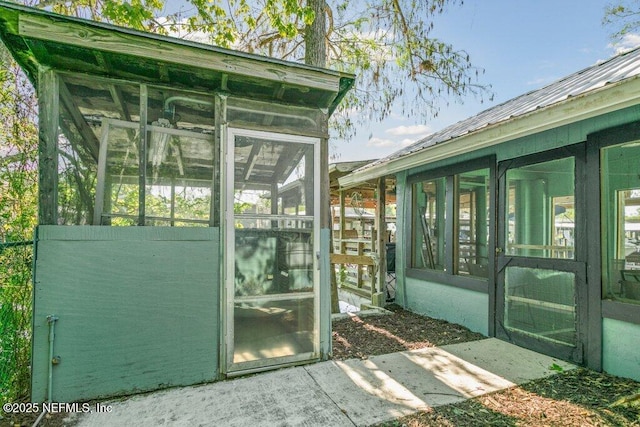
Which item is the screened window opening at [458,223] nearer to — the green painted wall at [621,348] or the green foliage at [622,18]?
the green painted wall at [621,348]

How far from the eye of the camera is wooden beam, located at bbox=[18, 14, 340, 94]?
227cm

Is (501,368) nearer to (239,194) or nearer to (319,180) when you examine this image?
(319,180)

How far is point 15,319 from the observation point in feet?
8.70

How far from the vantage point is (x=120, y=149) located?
2.79 metres

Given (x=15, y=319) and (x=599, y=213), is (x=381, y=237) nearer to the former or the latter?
(x=599, y=213)

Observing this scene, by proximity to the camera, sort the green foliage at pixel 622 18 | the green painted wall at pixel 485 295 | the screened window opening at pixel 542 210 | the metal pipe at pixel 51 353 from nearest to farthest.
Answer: the metal pipe at pixel 51 353, the green painted wall at pixel 485 295, the screened window opening at pixel 542 210, the green foliage at pixel 622 18

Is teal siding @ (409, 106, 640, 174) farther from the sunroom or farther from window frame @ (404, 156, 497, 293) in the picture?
window frame @ (404, 156, 497, 293)

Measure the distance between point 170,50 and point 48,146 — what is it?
3.83 ft

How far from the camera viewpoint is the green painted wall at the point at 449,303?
4301mm

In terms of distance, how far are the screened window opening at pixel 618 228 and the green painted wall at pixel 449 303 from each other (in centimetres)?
137

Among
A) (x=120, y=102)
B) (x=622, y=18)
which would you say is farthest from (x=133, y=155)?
(x=622, y=18)

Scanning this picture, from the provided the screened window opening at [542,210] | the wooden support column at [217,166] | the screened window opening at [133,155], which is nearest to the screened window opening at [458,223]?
the screened window opening at [542,210]

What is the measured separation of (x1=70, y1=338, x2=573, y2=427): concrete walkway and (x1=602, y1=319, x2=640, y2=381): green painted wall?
1.21ft

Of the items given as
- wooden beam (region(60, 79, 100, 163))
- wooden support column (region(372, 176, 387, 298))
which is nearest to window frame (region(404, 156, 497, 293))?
wooden support column (region(372, 176, 387, 298))
